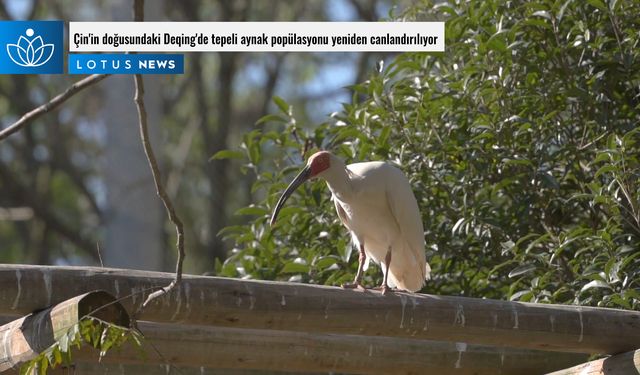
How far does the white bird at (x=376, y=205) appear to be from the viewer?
464 cm

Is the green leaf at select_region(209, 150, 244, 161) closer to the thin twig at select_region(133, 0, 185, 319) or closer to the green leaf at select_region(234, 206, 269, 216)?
the green leaf at select_region(234, 206, 269, 216)

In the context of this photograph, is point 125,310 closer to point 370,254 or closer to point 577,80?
point 370,254

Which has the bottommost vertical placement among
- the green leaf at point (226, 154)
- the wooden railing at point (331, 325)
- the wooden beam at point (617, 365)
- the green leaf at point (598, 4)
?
the wooden beam at point (617, 365)

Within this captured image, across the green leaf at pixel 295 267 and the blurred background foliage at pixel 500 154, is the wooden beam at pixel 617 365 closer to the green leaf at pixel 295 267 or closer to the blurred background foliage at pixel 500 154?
the blurred background foliage at pixel 500 154

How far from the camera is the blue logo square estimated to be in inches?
237

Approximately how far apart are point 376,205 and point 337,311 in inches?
43.2

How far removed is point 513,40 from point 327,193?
1206mm

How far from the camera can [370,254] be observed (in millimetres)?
5000

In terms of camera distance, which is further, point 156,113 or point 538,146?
point 156,113

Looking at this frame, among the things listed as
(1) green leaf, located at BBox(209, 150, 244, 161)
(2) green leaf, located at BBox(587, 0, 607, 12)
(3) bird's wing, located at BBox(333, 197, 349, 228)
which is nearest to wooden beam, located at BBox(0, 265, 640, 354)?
(3) bird's wing, located at BBox(333, 197, 349, 228)

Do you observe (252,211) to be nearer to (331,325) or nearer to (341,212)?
(341,212)

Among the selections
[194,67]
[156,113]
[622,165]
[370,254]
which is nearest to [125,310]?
[370,254]

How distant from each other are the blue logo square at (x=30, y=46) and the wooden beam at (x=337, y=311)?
2869 millimetres

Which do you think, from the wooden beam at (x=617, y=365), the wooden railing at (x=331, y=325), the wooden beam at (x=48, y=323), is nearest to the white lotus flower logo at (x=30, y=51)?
the wooden railing at (x=331, y=325)
